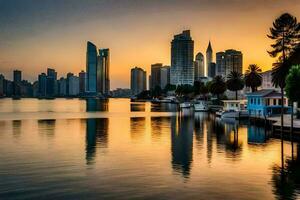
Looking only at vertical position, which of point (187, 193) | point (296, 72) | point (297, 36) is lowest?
point (187, 193)

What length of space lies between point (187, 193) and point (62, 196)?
916 cm

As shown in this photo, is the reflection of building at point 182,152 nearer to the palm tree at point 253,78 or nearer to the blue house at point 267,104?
the blue house at point 267,104

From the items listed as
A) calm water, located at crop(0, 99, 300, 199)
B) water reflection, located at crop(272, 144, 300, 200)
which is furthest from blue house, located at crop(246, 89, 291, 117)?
water reflection, located at crop(272, 144, 300, 200)

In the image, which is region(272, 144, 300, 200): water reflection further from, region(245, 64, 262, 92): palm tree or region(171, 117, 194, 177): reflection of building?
region(245, 64, 262, 92): palm tree

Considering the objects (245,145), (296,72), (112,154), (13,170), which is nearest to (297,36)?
(296,72)

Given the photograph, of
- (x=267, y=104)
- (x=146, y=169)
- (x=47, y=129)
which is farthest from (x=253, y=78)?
(x=146, y=169)

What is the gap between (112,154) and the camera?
49500 millimetres

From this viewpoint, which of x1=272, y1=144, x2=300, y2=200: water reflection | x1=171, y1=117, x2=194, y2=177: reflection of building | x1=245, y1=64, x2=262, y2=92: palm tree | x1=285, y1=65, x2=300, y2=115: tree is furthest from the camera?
x1=245, y1=64, x2=262, y2=92: palm tree

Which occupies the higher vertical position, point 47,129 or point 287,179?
point 47,129

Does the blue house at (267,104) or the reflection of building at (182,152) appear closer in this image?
the reflection of building at (182,152)

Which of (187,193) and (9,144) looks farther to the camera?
(9,144)

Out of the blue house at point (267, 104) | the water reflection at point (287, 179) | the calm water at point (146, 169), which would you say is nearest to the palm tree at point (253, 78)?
the blue house at point (267, 104)

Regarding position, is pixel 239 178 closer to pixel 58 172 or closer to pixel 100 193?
pixel 100 193

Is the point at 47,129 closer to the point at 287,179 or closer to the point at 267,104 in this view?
the point at 267,104
